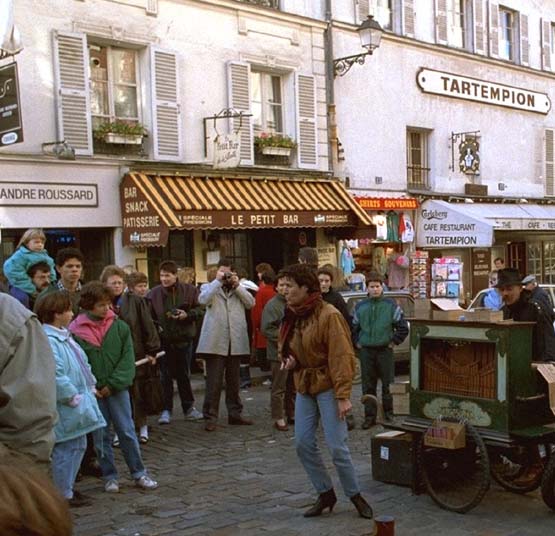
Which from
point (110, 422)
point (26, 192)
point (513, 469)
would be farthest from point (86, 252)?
point (513, 469)

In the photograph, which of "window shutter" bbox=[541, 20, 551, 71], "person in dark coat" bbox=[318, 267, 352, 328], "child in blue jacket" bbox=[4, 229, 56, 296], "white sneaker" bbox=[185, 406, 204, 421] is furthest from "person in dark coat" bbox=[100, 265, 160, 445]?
"window shutter" bbox=[541, 20, 551, 71]

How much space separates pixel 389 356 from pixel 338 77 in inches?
377

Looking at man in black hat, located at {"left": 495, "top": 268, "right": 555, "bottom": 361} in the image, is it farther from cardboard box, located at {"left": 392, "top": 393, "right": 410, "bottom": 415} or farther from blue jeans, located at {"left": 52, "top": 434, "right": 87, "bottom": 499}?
blue jeans, located at {"left": 52, "top": 434, "right": 87, "bottom": 499}

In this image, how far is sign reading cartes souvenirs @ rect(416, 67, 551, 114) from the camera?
62.0 ft

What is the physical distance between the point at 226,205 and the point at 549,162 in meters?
12.9

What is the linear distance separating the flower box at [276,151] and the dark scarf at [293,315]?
9878mm

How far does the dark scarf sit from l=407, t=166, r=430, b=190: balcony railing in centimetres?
1345

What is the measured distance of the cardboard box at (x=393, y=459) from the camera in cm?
618

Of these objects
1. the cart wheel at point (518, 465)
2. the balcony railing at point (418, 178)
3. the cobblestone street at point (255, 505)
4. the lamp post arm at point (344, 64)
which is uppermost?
the lamp post arm at point (344, 64)

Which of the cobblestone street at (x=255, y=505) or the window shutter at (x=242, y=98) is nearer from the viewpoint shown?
the cobblestone street at (x=255, y=505)

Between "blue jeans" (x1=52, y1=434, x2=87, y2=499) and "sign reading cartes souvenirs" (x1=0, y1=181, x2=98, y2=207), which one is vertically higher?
"sign reading cartes souvenirs" (x1=0, y1=181, x2=98, y2=207)

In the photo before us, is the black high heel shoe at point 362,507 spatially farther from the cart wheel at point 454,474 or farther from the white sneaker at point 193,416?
the white sneaker at point 193,416

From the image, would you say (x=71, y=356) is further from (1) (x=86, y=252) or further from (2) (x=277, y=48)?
(2) (x=277, y=48)

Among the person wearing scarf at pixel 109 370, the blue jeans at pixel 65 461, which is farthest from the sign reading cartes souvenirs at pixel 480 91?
the blue jeans at pixel 65 461
